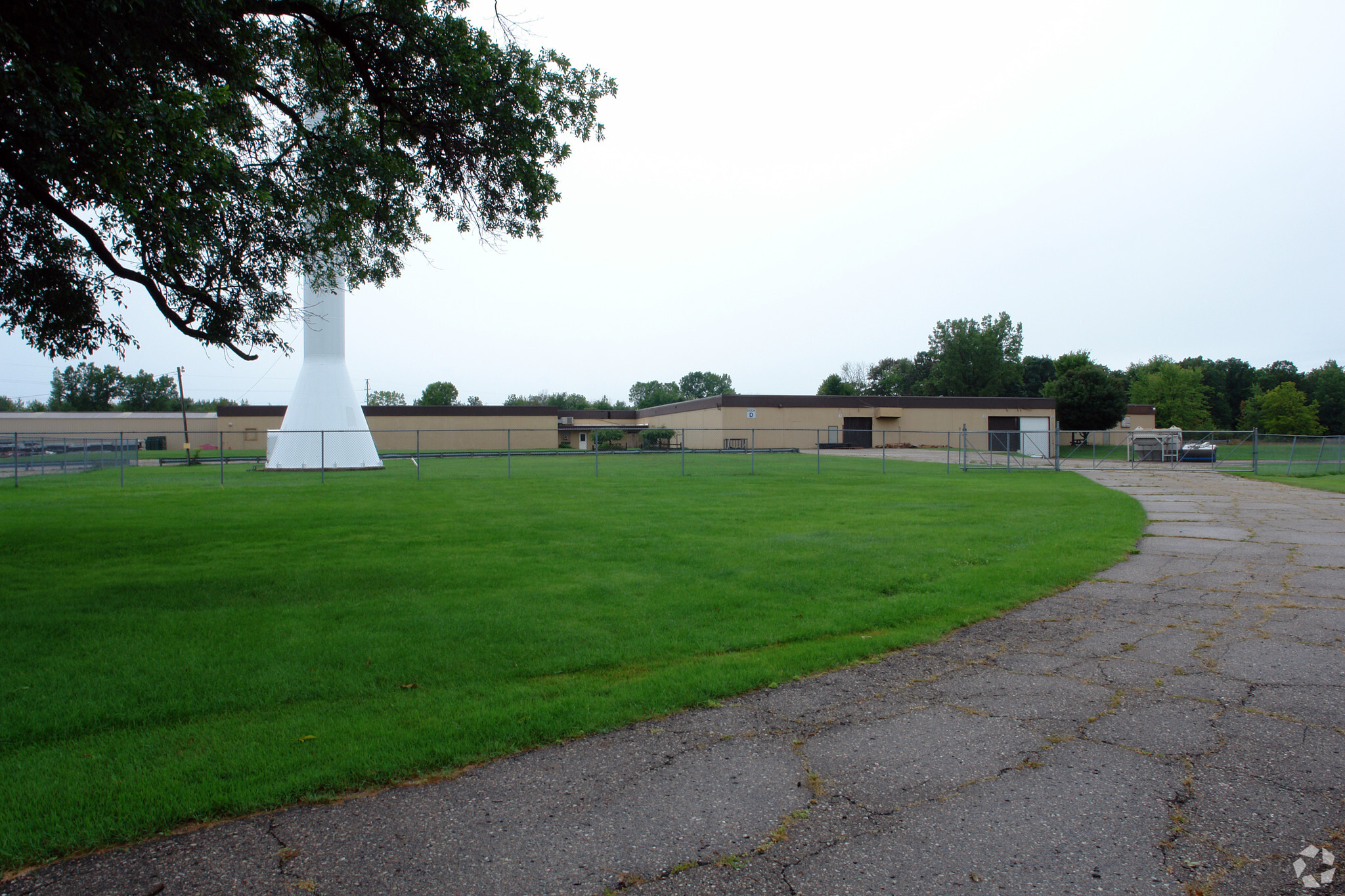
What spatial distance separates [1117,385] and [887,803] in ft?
219

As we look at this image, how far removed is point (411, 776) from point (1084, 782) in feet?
9.48

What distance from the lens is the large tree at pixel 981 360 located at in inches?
3265

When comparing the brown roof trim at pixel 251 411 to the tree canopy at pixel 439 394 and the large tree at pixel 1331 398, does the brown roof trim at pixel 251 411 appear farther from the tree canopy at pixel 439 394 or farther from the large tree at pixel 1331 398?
the large tree at pixel 1331 398

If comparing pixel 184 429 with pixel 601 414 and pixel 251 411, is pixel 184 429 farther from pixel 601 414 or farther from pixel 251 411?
pixel 601 414

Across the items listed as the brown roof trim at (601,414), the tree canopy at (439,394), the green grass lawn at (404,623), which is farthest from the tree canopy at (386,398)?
the green grass lawn at (404,623)

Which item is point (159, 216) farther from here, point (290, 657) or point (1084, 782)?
point (1084, 782)

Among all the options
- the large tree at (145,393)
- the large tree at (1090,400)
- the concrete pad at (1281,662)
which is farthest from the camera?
the large tree at (145,393)

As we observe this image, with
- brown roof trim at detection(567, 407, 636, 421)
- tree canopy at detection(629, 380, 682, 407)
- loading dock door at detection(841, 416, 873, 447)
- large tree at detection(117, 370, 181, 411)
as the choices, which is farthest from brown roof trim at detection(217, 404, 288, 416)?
tree canopy at detection(629, 380, 682, 407)

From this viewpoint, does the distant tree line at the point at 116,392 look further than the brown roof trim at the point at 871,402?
Yes

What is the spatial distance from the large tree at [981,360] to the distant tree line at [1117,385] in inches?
3.8

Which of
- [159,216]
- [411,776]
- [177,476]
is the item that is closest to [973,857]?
[411,776]

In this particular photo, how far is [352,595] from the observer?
6.83 m

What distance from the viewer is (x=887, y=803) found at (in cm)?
300

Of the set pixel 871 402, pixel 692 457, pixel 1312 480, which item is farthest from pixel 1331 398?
pixel 692 457
